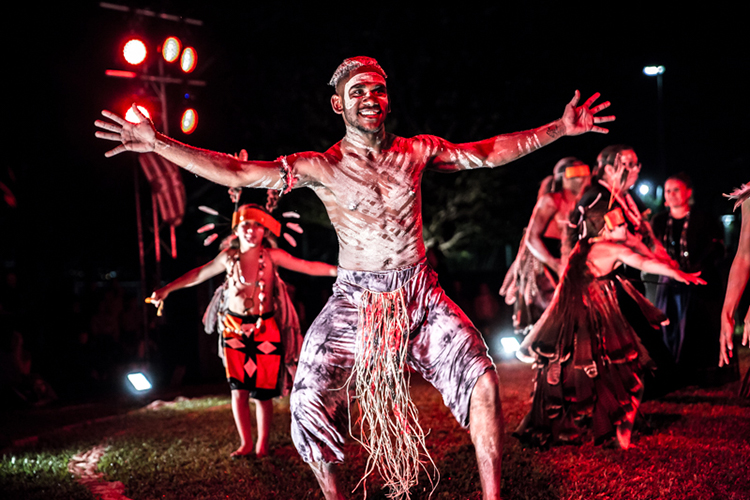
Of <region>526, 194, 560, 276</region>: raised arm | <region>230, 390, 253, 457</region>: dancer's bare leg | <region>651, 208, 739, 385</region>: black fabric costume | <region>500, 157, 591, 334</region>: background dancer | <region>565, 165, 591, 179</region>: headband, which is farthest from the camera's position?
<region>651, 208, 739, 385</region>: black fabric costume

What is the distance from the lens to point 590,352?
4871mm

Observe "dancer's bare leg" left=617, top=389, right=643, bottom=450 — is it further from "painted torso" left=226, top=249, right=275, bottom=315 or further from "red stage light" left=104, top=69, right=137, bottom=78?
"red stage light" left=104, top=69, right=137, bottom=78

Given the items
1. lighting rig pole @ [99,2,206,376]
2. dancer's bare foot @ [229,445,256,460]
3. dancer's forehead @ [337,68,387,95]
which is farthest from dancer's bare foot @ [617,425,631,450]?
lighting rig pole @ [99,2,206,376]

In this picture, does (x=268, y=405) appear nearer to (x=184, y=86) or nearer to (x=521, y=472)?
(x=521, y=472)

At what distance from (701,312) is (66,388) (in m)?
8.76

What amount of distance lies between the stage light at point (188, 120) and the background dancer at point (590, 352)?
626cm

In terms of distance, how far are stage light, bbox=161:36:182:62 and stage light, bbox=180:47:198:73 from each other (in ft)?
0.31

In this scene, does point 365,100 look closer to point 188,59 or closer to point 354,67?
point 354,67

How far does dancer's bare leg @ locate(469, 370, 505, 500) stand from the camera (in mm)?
3186

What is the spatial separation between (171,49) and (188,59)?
0.88ft

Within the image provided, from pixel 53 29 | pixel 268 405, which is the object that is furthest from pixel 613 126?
pixel 268 405

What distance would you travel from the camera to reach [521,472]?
4332mm

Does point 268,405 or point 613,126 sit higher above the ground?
point 613,126

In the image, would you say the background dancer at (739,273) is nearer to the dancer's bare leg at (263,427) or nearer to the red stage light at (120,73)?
the dancer's bare leg at (263,427)
